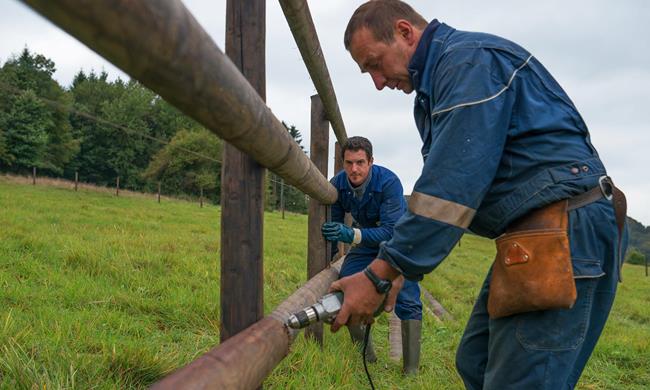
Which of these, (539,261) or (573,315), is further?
(573,315)

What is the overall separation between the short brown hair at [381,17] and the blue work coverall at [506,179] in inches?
6.8

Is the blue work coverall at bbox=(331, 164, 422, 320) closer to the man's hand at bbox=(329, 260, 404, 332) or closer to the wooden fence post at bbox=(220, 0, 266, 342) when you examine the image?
the man's hand at bbox=(329, 260, 404, 332)

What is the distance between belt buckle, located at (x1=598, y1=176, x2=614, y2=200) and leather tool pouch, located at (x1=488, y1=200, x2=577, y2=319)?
15 centimetres

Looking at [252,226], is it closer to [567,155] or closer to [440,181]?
[440,181]

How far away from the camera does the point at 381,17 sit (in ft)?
5.74

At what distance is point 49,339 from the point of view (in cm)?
243

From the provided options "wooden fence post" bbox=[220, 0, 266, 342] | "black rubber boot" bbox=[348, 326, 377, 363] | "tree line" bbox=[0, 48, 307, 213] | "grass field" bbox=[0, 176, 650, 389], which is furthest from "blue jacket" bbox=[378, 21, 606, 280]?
"tree line" bbox=[0, 48, 307, 213]

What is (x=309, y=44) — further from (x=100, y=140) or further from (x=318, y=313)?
(x=100, y=140)

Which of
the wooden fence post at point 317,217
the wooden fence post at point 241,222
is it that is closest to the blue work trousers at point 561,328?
the wooden fence post at point 241,222

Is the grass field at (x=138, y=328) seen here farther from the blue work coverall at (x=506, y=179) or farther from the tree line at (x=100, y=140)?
the tree line at (x=100, y=140)

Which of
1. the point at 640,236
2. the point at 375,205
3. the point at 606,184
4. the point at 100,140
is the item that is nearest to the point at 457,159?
the point at 606,184

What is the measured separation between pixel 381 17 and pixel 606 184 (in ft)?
2.98

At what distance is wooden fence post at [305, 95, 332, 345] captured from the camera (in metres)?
3.51

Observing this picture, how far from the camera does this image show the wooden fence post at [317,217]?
11.5 ft
